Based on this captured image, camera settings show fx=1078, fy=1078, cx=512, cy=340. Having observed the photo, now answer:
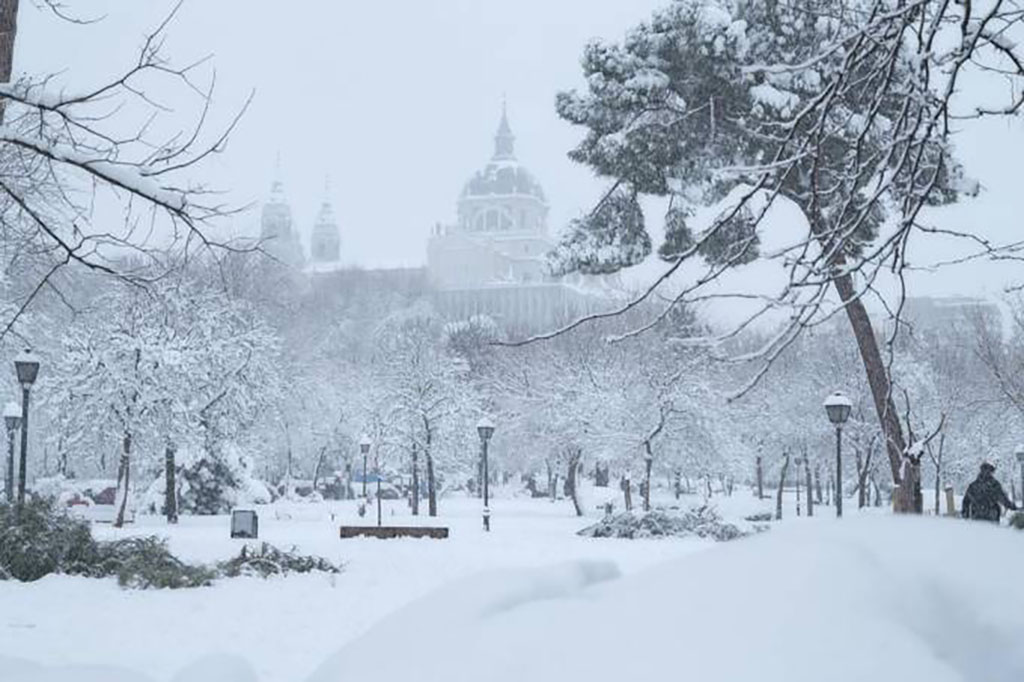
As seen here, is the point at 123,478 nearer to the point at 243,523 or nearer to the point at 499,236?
the point at 243,523

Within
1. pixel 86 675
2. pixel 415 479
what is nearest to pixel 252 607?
pixel 86 675

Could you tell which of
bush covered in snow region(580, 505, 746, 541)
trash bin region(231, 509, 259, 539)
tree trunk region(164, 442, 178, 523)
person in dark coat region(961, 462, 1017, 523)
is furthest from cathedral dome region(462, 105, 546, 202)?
person in dark coat region(961, 462, 1017, 523)

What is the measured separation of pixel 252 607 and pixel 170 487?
22293mm

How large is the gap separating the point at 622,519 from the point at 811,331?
22.4 m

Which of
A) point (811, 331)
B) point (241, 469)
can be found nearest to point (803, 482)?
point (241, 469)

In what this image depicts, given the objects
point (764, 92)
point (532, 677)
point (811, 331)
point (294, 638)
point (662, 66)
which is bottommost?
point (294, 638)

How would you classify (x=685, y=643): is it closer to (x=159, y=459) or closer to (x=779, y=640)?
(x=779, y=640)

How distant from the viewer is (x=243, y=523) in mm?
24781

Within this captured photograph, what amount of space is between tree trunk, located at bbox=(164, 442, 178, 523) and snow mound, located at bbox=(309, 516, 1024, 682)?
108ft

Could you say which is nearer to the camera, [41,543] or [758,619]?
[758,619]

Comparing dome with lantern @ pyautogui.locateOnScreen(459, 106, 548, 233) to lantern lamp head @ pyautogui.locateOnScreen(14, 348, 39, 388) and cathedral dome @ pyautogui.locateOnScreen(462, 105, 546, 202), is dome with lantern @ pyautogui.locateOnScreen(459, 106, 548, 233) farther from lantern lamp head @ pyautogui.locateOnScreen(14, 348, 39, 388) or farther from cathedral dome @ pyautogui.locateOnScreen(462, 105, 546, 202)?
lantern lamp head @ pyautogui.locateOnScreen(14, 348, 39, 388)

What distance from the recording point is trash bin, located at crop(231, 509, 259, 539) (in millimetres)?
24672

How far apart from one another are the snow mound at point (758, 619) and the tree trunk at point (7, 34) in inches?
291

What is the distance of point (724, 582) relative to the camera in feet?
6.31
